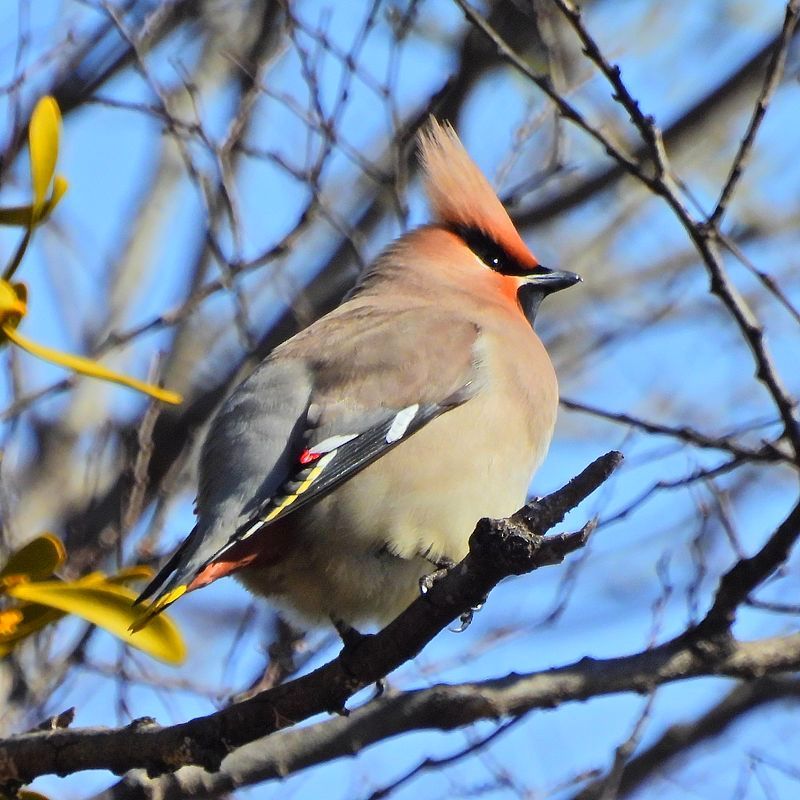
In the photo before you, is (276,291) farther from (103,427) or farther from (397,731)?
(397,731)

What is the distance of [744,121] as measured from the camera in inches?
227

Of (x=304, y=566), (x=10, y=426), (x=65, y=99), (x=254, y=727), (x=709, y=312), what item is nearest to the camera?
(x=254, y=727)

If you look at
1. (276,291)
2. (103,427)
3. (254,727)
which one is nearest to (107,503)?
(103,427)

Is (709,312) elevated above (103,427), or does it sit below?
above

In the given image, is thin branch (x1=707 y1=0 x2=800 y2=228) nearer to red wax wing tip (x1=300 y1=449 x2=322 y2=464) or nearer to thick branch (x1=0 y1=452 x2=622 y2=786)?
red wax wing tip (x1=300 y1=449 x2=322 y2=464)

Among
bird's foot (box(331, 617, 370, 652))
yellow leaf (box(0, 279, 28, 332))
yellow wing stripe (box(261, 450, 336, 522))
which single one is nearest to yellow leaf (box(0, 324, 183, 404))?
yellow leaf (box(0, 279, 28, 332))

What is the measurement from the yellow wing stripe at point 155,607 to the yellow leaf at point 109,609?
1cm

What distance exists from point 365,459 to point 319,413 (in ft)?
0.61

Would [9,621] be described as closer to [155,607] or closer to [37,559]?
[37,559]

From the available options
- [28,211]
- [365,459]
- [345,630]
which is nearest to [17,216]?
[28,211]

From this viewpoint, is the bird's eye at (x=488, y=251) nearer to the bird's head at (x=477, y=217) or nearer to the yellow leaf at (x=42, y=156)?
the bird's head at (x=477, y=217)

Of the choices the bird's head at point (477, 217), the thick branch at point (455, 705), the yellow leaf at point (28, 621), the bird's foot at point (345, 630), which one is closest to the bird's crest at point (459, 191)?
the bird's head at point (477, 217)

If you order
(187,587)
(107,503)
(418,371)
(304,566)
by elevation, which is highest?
(107,503)

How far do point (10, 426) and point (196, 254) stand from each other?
1.31 metres
